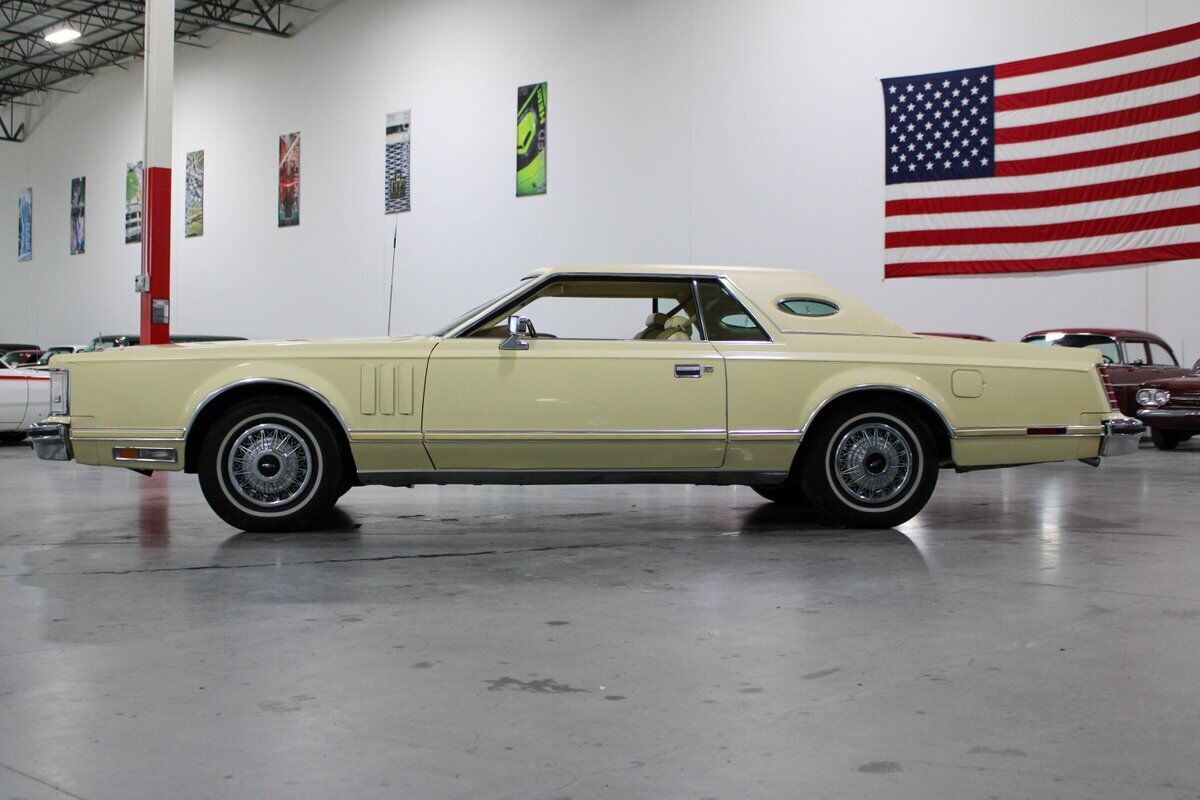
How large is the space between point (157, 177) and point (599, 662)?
40.1 ft

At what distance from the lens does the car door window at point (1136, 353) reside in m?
13.7

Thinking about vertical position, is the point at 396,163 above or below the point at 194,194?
below

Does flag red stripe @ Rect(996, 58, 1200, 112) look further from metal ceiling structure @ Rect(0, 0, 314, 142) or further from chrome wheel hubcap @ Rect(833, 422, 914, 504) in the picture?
metal ceiling structure @ Rect(0, 0, 314, 142)

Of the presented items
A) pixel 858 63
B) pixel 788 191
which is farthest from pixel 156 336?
pixel 858 63

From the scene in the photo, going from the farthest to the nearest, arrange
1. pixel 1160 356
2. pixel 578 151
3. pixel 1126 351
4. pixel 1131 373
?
pixel 578 151, pixel 1160 356, pixel 1126 351, pixel 1131 373

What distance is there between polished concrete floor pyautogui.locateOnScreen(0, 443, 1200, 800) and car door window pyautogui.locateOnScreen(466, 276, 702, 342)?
3.52ft

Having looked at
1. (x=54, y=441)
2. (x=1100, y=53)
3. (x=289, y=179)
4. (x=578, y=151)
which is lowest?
(x=54, y=441)

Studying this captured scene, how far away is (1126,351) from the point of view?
45.0 feet

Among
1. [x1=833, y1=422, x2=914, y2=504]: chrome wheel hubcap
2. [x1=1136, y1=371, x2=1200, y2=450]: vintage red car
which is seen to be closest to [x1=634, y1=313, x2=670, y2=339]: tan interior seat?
[x1=833, y1=422, x2=914, y2=504]: chrome wheel hubcap

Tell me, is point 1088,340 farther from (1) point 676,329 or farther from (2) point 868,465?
(1) point 676,329

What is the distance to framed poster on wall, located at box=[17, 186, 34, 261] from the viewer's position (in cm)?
3631

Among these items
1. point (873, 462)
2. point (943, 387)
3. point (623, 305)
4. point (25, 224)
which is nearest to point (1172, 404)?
point (943, 387)

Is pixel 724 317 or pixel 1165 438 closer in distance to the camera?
pixel 724 317

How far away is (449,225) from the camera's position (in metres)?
22.9
